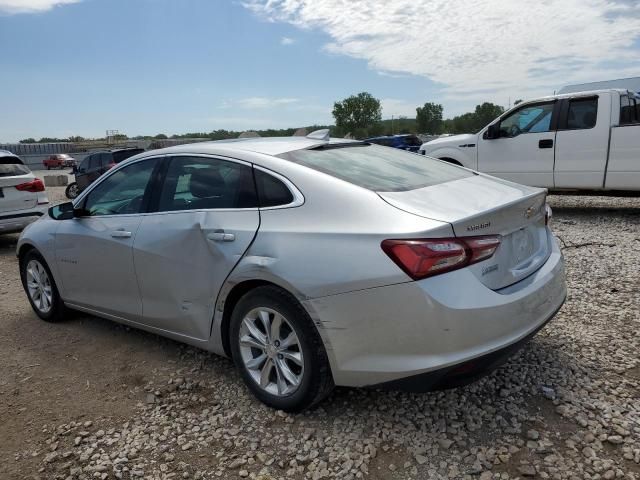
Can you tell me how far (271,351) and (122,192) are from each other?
193 cm

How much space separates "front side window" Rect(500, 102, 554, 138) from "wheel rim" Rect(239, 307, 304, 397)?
7386 mm

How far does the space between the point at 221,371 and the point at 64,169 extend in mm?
45707

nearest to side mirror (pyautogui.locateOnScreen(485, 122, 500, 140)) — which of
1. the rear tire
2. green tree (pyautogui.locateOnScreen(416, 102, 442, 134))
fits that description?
the rear tire

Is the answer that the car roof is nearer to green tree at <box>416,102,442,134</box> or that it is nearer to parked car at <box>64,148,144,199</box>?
parked car at <box>64,148,144,199</box>

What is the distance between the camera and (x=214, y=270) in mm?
3039

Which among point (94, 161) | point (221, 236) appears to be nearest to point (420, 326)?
point (221, 236)

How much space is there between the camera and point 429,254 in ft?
7.72

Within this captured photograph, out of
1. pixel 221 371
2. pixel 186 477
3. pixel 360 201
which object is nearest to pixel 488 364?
pixel 360 201

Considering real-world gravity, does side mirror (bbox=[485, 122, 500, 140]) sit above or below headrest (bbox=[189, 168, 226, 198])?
above

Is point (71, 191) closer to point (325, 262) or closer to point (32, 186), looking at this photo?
point (32, 186)

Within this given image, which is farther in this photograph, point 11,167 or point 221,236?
point 11,167

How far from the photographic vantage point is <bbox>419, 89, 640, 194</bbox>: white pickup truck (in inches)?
314

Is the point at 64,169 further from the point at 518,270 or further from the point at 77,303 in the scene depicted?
the point at 518,270

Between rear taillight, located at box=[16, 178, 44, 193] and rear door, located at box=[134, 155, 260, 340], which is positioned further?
rear taillight, located at box=[16, 178, 44, 193]
